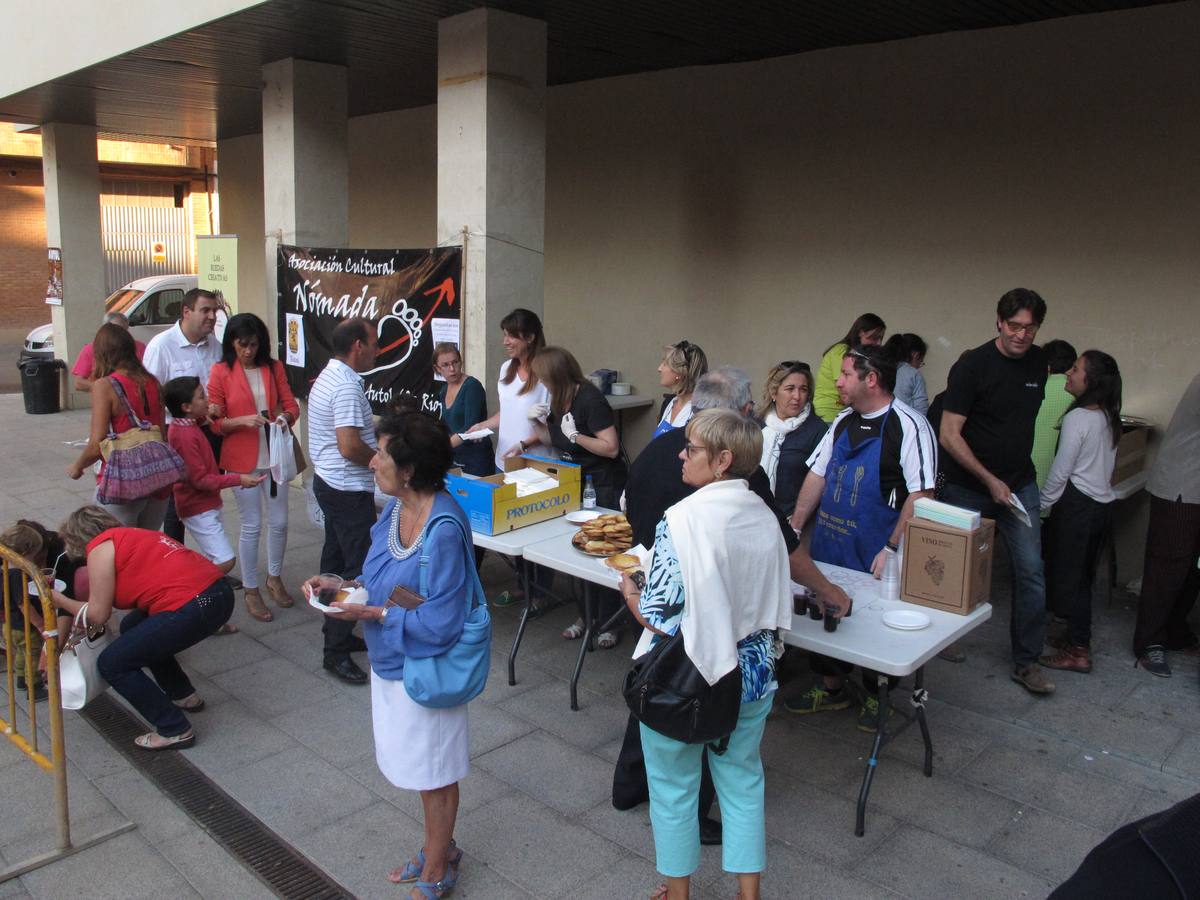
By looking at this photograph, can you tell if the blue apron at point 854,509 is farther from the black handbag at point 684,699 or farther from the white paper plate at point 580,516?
the black handbag at point 684,699

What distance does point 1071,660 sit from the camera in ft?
17.4

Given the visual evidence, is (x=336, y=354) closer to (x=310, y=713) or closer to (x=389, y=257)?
(x=310, y=713)

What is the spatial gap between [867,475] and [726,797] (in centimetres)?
176

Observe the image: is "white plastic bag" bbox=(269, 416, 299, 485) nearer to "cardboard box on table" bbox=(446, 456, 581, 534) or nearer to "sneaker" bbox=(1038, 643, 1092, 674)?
"cardboard box on table" bbox=(446, 456, 581, 534)

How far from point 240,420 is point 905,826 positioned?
13.7ft

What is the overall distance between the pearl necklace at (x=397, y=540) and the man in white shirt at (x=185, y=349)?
3.55 m

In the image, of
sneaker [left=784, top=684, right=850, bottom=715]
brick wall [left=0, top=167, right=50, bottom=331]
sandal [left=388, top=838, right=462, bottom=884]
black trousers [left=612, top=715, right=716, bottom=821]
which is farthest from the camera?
brick wall [left=0, top=167, right=50, bottom=331]

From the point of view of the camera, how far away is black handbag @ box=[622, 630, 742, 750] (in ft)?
9.32

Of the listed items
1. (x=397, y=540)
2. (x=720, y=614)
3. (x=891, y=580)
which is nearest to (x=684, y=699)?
(x=720, y=614)

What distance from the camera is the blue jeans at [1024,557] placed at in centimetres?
492

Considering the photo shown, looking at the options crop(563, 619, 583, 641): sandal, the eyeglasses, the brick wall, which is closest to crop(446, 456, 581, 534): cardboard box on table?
crop(563, 619, 583, 641): sandal

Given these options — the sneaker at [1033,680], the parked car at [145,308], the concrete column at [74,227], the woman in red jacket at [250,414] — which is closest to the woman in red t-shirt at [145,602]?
the woman in red jacket at [250,414]

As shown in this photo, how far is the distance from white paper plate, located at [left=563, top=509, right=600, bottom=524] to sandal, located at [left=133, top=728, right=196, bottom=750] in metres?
2.07

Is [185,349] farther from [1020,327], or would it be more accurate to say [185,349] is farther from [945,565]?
[1020,327]
